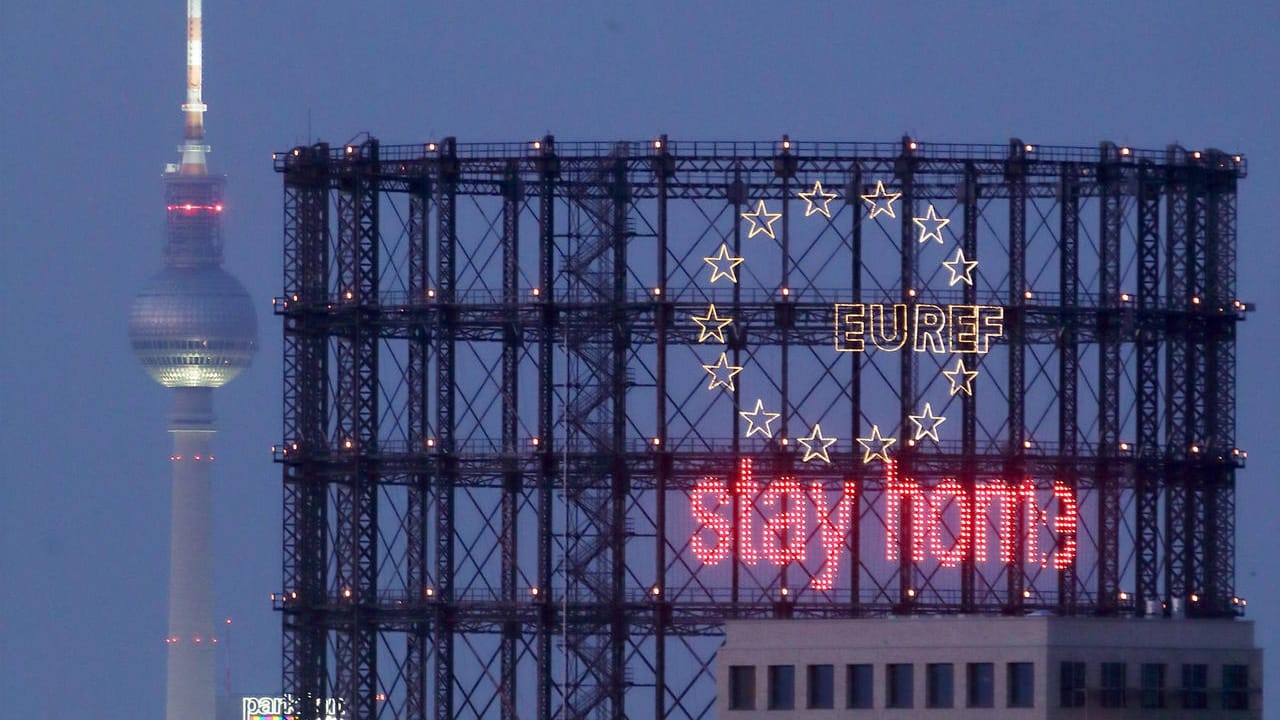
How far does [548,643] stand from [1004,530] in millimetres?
13557

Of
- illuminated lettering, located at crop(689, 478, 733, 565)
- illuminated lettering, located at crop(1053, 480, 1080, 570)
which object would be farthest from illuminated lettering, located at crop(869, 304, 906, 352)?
illuminated lettering, located at crop(1053, 480, 1080, 570)

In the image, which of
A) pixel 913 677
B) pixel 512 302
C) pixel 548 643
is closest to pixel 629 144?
pixel 512 302

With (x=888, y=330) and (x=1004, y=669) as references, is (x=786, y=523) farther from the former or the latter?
(x=1004, y=669)

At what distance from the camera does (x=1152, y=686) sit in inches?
3743

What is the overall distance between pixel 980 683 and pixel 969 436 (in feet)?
61.2

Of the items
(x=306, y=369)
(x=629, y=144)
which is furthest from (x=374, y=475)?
(x=629, y=144)

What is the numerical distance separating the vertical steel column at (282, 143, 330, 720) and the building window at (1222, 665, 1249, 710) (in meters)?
29.5

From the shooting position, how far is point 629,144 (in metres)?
112

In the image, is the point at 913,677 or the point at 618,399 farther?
the point at 618,399

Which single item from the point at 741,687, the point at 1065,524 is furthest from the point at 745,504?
the point at 741,687

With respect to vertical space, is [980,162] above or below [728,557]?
above

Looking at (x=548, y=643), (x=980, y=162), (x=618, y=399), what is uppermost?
(x=980, y=162)

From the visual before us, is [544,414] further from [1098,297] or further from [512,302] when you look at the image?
[1098,297]

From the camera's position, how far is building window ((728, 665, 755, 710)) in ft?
324
